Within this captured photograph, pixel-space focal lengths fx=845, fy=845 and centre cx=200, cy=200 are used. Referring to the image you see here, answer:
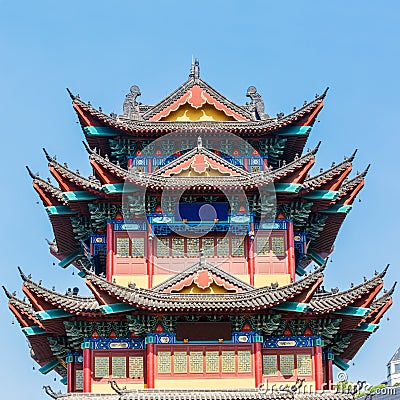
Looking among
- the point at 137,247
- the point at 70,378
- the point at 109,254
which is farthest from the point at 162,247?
the point at 70,378

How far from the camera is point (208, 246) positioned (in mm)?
31234

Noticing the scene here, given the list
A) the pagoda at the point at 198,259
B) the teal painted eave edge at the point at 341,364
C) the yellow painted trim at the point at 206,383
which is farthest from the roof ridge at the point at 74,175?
the teal painted eave edge at the point at 341,364

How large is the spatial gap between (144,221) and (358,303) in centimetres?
824

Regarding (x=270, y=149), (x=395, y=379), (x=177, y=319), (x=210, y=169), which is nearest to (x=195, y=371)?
(x=177, y=319)

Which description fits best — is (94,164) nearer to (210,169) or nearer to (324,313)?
(210,169)

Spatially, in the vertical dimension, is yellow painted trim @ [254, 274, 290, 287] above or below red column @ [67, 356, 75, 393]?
above

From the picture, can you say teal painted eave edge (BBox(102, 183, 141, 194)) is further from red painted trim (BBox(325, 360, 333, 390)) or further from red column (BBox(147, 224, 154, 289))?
red painted trim (BBox(325, 360, 333, 390))

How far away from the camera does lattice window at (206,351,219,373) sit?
28578mm

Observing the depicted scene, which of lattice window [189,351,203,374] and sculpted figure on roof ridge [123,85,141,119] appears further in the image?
sculpted figure on roof ridge [123,85,141,119]

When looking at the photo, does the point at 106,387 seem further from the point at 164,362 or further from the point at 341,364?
the point at 341,364

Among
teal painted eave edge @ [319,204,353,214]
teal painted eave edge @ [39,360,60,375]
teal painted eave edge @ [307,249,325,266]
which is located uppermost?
teal painted eave edge @ [319,204,353,214]

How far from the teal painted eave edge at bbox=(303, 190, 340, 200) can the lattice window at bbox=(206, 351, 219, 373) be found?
6949 mm

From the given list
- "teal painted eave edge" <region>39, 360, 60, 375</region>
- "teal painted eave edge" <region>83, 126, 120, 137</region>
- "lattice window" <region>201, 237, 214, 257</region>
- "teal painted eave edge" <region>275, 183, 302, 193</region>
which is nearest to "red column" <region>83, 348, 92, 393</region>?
"teal painted eave edge" <region>39, 360, 60, 375</region>

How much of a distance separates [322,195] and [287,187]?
1.72 m
